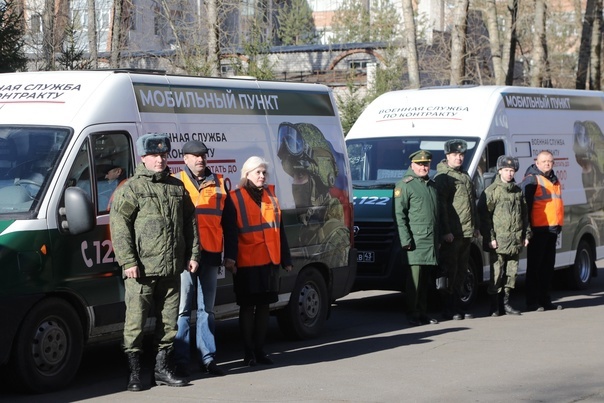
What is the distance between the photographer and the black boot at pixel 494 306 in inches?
513

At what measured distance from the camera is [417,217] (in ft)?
38.9

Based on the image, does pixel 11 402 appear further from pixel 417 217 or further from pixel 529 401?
pixel 417 217

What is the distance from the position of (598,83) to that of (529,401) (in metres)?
29.8

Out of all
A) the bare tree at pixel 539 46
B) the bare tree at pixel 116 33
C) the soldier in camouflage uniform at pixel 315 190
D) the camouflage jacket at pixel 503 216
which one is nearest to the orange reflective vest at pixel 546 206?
the camouflage jacket at pixel 503 216

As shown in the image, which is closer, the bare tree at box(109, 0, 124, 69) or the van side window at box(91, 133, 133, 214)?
the van side window at box(91, 133, 133, 214)

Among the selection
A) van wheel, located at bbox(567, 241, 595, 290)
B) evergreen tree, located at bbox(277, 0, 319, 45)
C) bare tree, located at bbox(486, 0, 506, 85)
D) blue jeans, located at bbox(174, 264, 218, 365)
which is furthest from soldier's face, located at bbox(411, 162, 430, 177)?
evergreen tree, located at bbox(277, 0, 319, 45)

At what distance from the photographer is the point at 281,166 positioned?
10.7m

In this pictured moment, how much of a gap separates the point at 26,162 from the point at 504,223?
20.5 feet

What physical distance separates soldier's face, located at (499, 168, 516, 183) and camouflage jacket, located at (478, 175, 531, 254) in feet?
0.14

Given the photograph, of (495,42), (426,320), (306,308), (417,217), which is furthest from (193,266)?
(495,42)

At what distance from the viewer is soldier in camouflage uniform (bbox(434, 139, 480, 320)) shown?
1232 centimetres

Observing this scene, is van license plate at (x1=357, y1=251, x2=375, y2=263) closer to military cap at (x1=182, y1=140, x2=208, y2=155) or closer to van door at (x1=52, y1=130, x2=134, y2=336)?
military cap at (x1=182, y1=140, x2=208, y2=155)

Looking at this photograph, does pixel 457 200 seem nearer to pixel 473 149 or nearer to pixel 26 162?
pixel 473 149

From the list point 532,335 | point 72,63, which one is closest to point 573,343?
point 532,335
